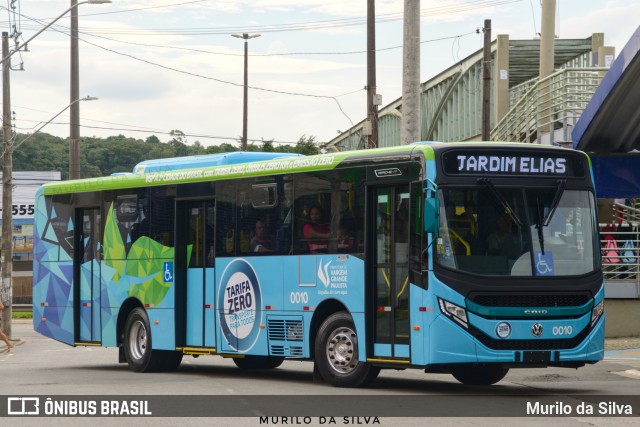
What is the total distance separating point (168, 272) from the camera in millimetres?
20344

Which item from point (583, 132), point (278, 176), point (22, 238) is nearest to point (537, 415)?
point (278, 176)

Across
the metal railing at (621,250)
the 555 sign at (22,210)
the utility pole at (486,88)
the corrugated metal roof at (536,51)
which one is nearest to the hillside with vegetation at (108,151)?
the 555 sign at (22,210)

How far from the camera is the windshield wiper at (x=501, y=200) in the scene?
15.3 metres

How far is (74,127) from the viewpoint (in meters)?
42.7

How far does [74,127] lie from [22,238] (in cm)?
4997

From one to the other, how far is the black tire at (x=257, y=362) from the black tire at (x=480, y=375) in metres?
4.13

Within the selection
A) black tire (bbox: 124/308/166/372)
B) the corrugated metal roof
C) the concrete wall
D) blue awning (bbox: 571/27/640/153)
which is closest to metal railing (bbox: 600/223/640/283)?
the concrete wall

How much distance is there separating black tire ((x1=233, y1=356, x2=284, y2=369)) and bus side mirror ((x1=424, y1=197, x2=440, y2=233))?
6366 millimetres

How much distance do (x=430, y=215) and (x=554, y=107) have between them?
678 inches

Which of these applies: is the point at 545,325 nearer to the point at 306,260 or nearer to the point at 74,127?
the point at 306,260

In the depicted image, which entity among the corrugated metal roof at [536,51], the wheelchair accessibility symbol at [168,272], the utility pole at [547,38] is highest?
the corrugated metal roof at [536,51]

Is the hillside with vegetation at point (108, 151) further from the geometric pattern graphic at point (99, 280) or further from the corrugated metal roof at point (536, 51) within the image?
the geometric pattern graphic at point (99, 280)

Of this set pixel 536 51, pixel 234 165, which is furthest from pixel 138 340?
pixel 536 51

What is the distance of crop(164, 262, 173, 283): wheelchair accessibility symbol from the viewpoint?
20266 mm
